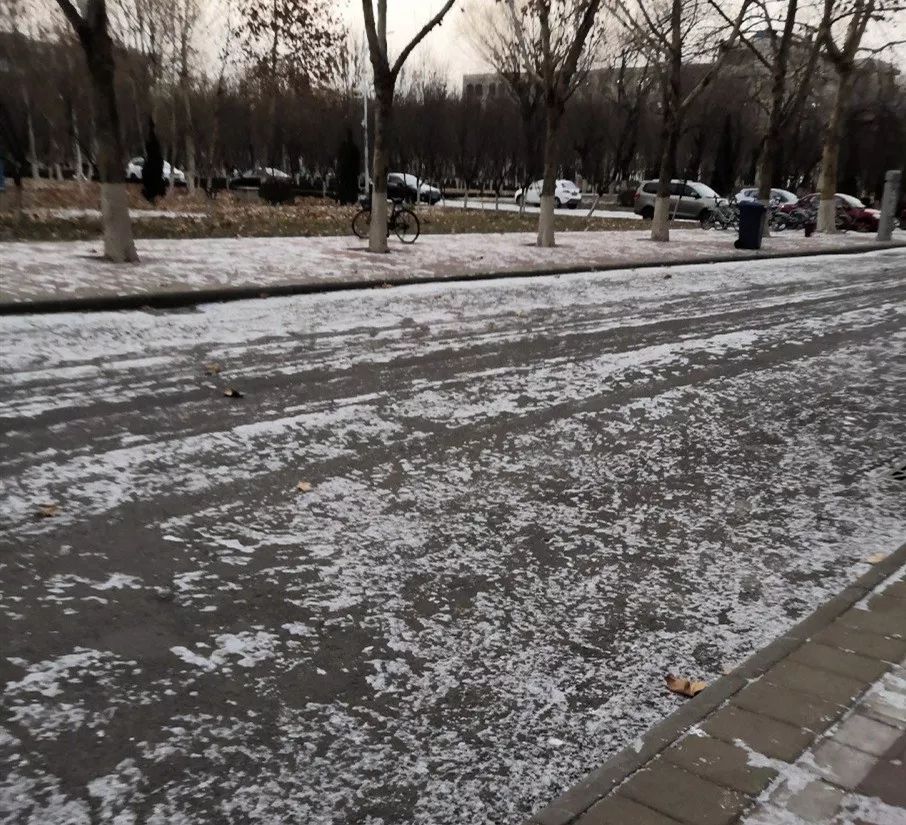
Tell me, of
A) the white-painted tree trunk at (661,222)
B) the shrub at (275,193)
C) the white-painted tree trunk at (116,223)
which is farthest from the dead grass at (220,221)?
the white-painted tree trunk at (661,222)

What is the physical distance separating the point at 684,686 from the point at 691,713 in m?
0.32

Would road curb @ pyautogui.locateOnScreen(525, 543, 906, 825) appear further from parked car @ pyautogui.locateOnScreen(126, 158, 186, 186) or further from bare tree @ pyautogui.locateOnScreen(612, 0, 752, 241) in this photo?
parked car @ pyautogui.locateOnScreen(126, 158, 186, 186)

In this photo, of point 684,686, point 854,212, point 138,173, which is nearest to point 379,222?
point 684,686

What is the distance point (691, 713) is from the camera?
287 centimetres

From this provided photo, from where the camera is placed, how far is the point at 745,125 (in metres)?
67.4

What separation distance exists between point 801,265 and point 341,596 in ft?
62.6

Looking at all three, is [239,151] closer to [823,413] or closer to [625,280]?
[625,280]

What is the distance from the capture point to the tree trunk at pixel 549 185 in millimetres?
20719

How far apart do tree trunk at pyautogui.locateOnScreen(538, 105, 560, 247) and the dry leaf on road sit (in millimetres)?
17006

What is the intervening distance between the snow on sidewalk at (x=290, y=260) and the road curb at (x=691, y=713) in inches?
369

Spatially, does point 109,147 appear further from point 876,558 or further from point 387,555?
point 876,558

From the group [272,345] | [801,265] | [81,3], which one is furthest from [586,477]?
[801,265]

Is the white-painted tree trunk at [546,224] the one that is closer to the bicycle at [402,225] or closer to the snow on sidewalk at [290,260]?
the snow on sidewalk at [290,260]

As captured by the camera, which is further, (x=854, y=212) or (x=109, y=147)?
(x=854, y=212)
